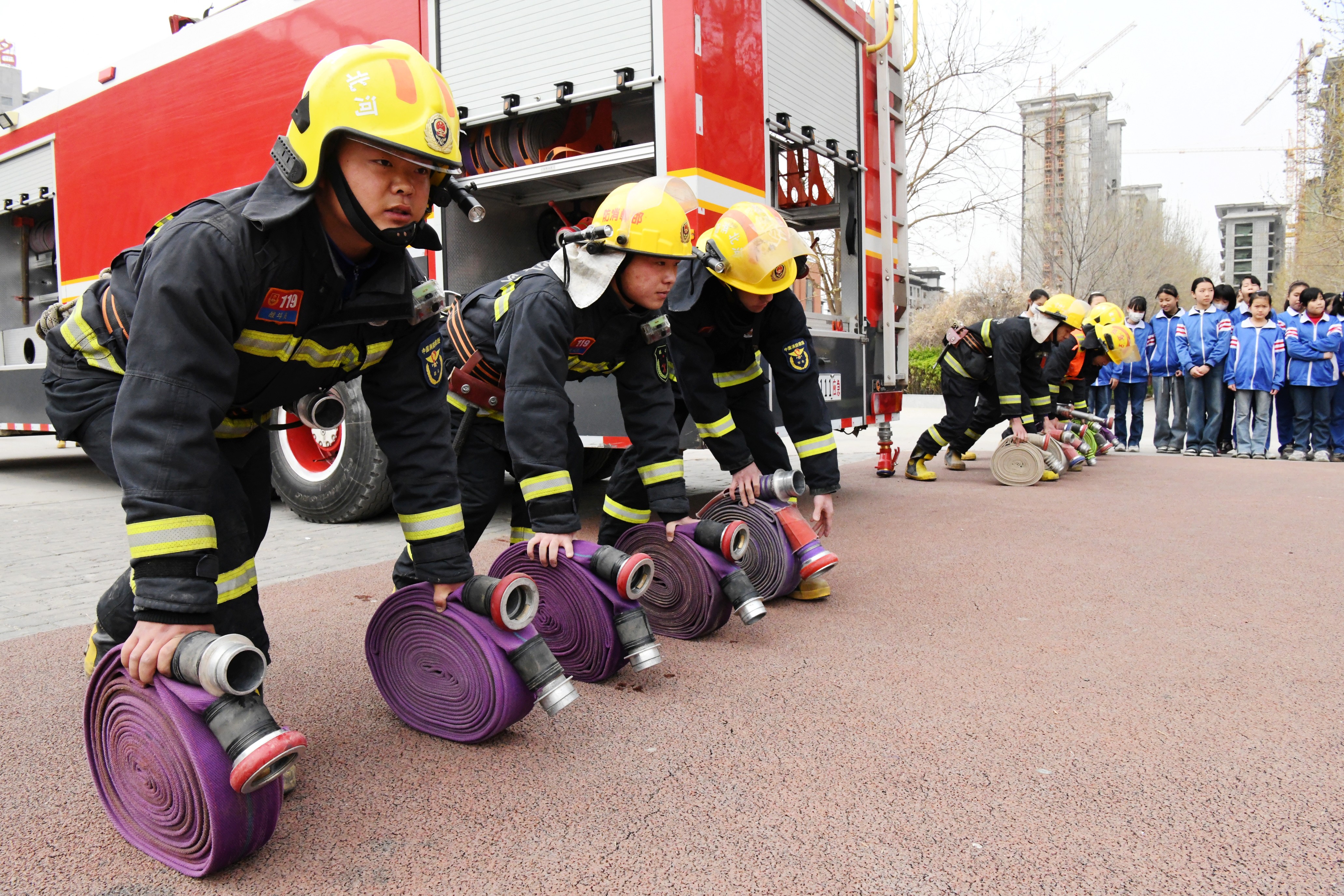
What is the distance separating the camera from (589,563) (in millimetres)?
2836

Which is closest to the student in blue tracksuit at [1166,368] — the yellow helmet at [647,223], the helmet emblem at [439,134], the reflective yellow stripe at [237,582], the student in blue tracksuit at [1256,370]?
the student in blue tracksuit at [1256,370]

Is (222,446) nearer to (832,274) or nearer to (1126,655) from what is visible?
(1126,655)

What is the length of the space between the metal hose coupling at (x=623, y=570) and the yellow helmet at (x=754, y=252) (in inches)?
57.3

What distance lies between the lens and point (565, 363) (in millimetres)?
2973

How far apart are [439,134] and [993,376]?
7015 mm

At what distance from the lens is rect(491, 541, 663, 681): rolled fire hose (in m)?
2.78

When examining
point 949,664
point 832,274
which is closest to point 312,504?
point 949,664

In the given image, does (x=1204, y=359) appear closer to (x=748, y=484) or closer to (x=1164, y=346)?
(x=1164, y=346)

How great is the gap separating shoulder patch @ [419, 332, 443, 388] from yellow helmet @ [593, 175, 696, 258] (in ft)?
2.30

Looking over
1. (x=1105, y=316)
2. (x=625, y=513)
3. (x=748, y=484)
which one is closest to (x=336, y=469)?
(x=625, y=513)

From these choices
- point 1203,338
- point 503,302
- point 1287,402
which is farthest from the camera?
point 1203,338

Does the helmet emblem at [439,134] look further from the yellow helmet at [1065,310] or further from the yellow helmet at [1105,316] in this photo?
the yellow helmet at [1105,316]

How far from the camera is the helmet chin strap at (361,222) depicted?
6.56 feet

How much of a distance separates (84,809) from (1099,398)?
1267 cm
